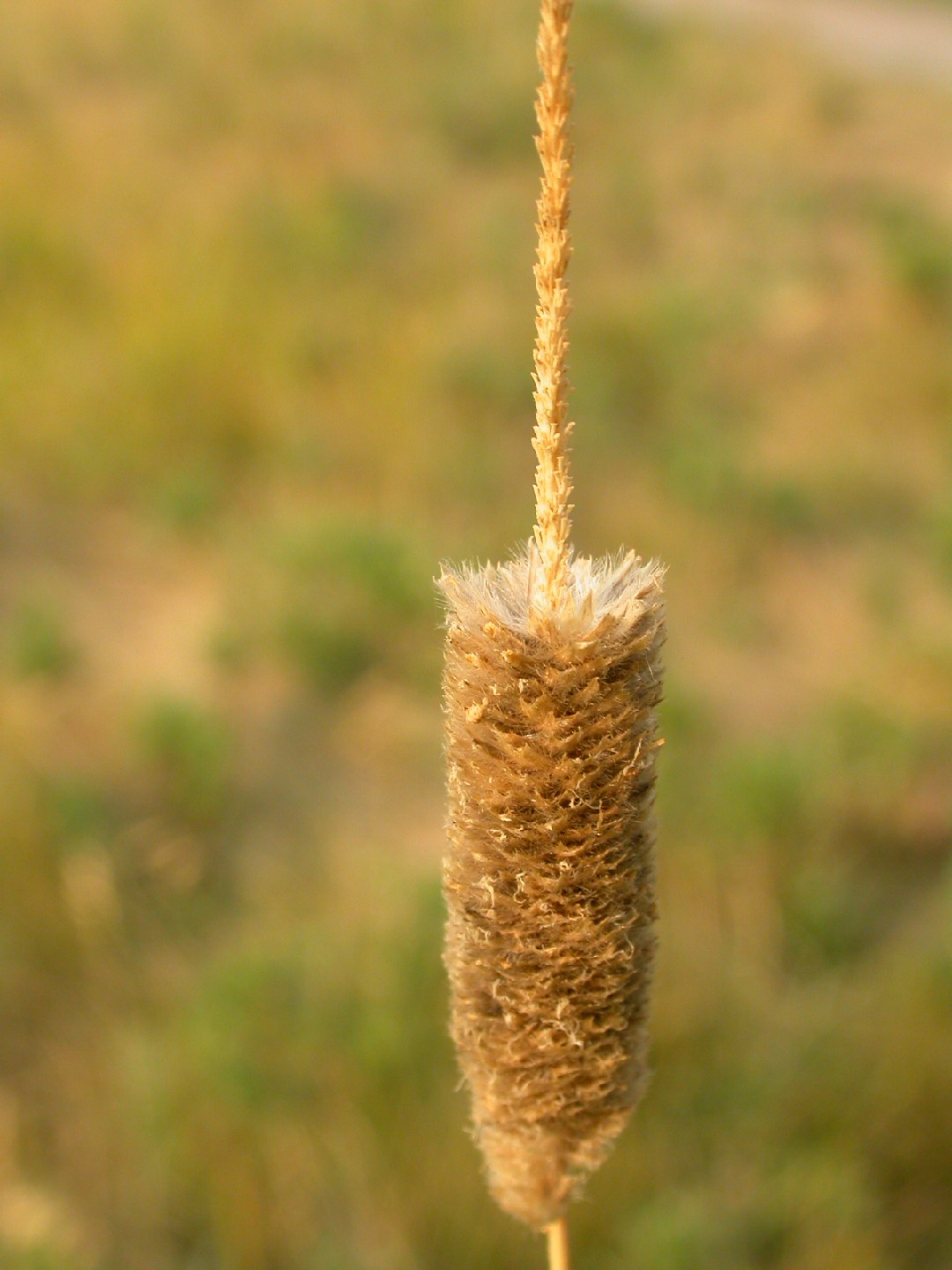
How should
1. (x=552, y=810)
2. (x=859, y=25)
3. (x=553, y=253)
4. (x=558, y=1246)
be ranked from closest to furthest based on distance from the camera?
1. (x=553, y=253)
2. (x=552, y=810)
3. (x=558, y=1246)
4. (x=859, y=25)

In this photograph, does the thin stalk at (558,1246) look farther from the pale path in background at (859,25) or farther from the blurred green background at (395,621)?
the pale path in background at (859,25)

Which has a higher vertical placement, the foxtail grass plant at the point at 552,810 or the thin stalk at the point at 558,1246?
the foxtail grass plant at the point at 552,810

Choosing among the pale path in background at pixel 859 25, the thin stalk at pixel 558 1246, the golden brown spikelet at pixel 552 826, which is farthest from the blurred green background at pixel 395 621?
the pale path in background at pixel 859 25

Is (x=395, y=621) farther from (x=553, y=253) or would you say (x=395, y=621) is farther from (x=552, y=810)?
(x=553, y=253)

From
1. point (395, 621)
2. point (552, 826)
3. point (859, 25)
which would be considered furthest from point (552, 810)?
point (859, 25)

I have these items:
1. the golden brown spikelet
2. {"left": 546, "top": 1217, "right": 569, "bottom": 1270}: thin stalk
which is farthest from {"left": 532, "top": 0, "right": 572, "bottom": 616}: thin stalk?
{"left": 546, "top": 1217, "right": 569, "bottom": 1270}: thin stalk

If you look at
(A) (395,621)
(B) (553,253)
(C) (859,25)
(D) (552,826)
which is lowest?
(D) (552,826)

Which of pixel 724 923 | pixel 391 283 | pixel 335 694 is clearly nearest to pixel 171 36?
pixel 391 283
